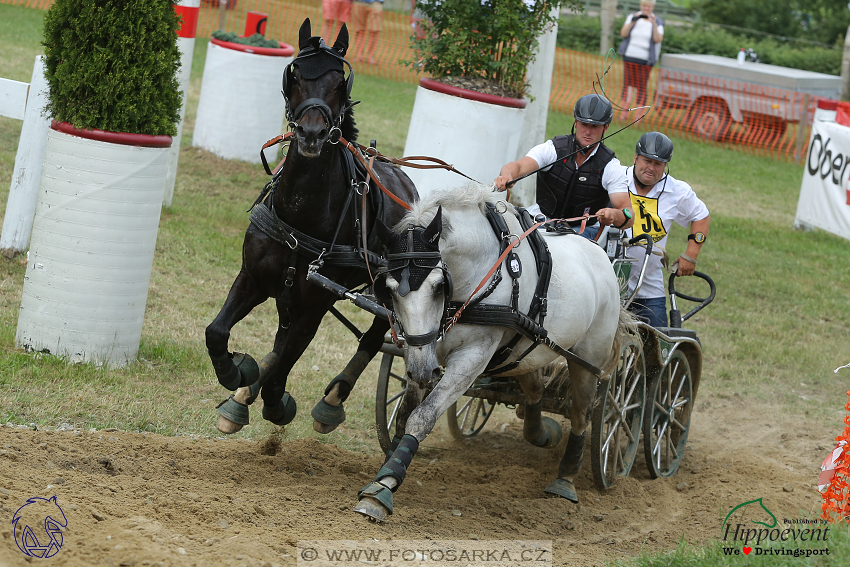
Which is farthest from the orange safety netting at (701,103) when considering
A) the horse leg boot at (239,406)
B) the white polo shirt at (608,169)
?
the horse leg boot at (239,406)

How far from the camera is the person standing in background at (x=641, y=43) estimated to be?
58.0 feet

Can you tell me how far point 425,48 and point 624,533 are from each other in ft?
A: 17.7

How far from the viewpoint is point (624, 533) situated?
5.05 meters

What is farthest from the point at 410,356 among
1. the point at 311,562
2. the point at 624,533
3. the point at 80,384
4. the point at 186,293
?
the point at 186,293

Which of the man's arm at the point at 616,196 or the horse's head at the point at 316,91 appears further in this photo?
the man's arm at the point at 616,196

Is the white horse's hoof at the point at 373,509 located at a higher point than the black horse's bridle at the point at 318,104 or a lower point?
lower

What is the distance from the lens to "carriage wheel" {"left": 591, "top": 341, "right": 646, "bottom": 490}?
220 inches

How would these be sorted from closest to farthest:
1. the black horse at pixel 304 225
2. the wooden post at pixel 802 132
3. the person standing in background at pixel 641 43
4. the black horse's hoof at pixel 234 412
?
the black horse at pixel 304 225 → the black horse's hoof at pixel 234 412 → the person standing in background at pixel 641 43 → the wooden post at pixel 802 132

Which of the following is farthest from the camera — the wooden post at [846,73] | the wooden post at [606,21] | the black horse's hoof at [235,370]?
the wooden post at [606,21]

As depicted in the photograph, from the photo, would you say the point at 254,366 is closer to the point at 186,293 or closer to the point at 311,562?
the point at 311,562

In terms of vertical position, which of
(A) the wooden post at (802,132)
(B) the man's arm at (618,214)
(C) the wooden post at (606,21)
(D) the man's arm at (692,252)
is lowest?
(D) the man's arm at (692,252)

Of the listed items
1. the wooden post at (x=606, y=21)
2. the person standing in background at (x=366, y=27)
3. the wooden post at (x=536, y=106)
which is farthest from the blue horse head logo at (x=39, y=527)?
the wooden post at (x=606, y=21)

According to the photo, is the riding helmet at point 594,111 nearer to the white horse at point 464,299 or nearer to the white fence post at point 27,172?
the white horse at point 464,299

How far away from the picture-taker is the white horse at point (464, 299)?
3.99 meters
